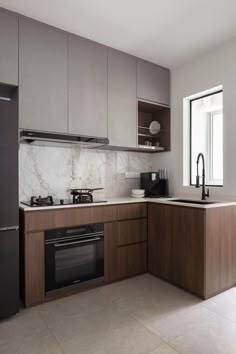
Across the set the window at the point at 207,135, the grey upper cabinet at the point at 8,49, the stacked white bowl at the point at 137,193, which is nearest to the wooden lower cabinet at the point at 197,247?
the stacked white bowl at the point at 137,193

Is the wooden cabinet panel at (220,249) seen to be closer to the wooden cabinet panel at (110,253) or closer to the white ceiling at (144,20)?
the wooden cabinet panel at (110,253)

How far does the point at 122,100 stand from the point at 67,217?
1.50 metres

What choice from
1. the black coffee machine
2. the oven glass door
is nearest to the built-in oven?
the oven glass door

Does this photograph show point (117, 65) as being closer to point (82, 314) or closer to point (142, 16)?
point (142, 16)

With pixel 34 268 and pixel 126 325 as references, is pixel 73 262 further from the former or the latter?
pixel 126 325

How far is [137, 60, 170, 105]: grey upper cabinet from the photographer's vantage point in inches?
118

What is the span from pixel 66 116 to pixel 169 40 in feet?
4.55

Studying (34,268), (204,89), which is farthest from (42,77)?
(204,89)

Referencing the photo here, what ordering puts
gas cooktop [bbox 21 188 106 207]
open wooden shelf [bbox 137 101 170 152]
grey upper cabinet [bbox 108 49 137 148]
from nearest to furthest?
gas cooktop [bbox 21 188 106 207] → grey upper cabinet [bbox 108 49 137 148] → open wooden shelf [bbox 137 101 170 152]

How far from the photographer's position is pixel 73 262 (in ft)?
7.62

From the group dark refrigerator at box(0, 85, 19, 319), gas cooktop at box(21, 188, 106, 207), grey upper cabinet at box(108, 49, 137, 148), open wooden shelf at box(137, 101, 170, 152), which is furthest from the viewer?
open wooden shelf at box(137, 101, 170, 152)

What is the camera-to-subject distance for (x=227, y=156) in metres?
2.64

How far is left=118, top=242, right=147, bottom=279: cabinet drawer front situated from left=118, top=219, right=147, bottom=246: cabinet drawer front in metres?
0.07

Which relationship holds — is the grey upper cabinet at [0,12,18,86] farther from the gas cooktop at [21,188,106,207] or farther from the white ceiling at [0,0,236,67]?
the gas cooktop at [21,188,106,207]
